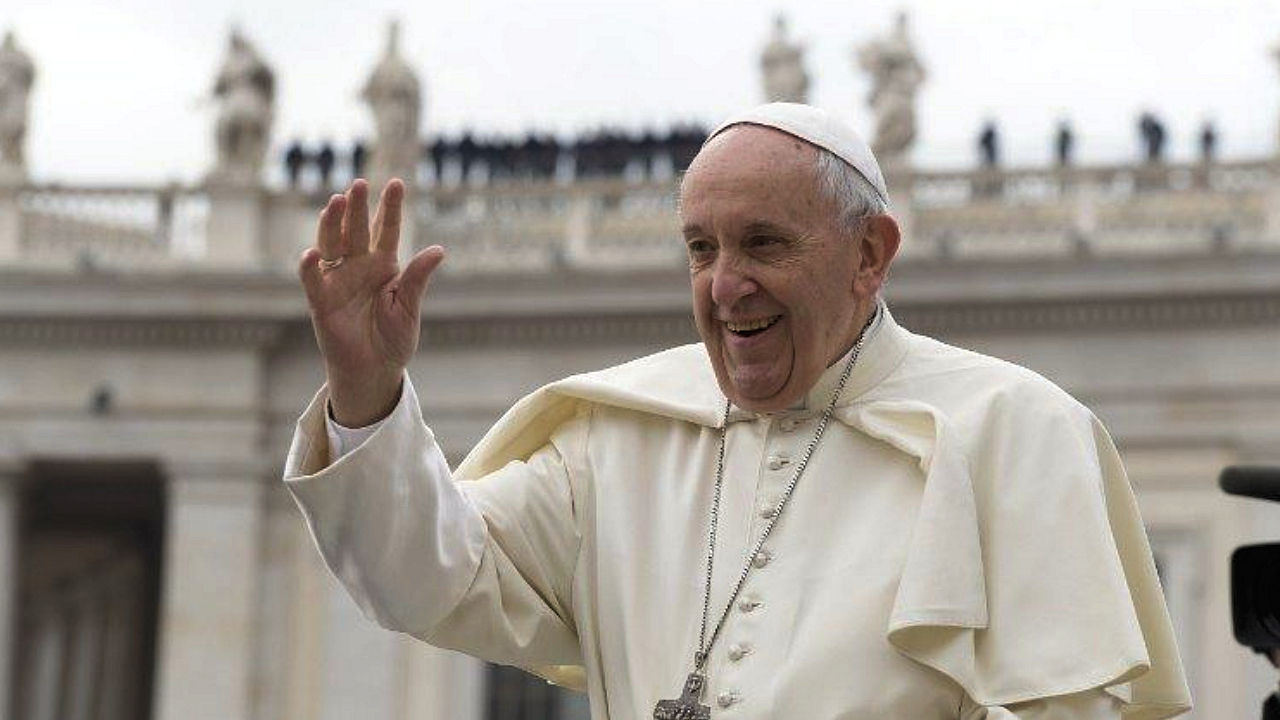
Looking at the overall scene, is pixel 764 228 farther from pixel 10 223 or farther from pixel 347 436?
pixel 10 223

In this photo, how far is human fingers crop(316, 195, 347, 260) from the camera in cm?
446

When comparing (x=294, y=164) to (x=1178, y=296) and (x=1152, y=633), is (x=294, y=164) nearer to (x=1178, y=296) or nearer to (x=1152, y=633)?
(x=1178, y=296)

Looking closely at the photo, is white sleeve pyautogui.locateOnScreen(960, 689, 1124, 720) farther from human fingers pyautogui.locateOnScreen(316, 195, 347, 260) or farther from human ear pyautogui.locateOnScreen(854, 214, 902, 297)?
human fingers pyautogui.locateOnScreen(316, 195, 347, 260)

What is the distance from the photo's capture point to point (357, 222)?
177 inches

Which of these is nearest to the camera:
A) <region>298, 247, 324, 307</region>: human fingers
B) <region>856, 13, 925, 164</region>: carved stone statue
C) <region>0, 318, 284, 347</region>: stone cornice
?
<region>298, 247, 324, 307</region>: human fingers

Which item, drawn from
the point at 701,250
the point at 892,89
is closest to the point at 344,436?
the point at 701,250

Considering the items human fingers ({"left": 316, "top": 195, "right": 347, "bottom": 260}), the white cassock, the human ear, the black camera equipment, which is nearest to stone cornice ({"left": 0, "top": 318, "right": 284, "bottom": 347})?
the black camera equipment

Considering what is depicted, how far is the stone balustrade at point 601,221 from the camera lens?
1212 inches

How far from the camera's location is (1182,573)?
2962cm

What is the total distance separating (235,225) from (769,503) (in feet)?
93.8

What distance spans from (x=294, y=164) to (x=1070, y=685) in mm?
30894

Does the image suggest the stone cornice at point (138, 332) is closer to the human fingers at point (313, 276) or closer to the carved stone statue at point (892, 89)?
the carved stone statue at point (892, 89)

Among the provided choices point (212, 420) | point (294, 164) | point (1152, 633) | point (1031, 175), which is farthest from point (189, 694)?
point (1152, 633)

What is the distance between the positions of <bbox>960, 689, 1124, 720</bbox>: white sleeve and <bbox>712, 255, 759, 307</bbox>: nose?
689 mm
